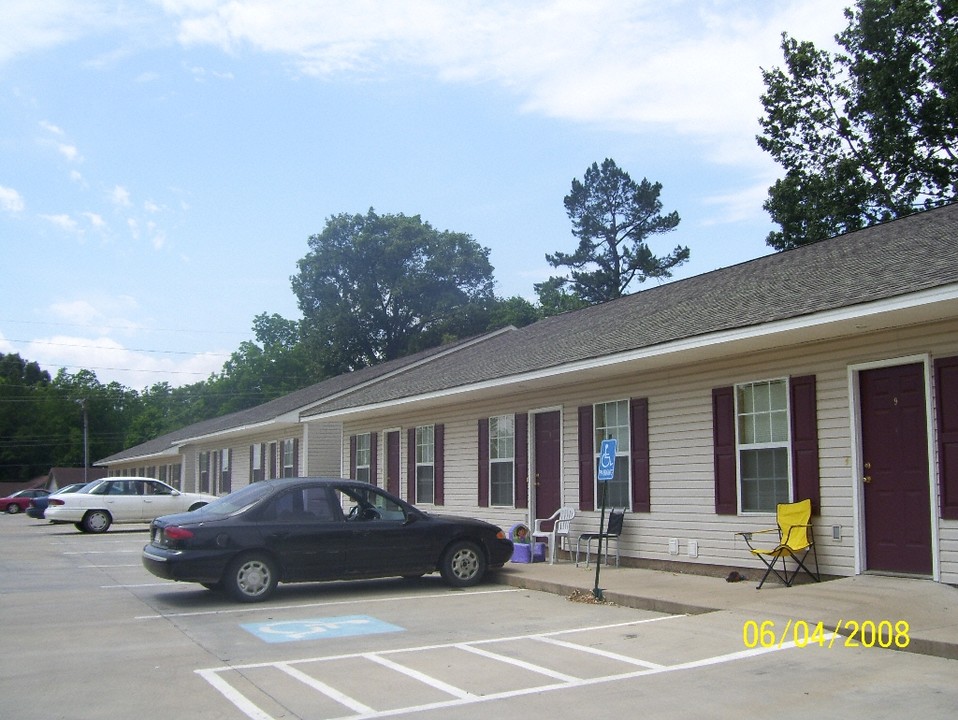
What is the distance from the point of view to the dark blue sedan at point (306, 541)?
35.0ft

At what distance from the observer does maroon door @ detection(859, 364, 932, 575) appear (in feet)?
31.7

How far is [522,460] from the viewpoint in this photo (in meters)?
16.0

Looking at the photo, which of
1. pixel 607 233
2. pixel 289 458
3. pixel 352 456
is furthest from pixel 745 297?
pixel 607 233

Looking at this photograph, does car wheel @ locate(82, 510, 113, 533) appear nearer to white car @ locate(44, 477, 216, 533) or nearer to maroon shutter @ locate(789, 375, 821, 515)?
white car @ locate(44, 477, 216, 533)

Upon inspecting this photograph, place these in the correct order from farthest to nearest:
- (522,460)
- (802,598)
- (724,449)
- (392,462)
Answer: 1. (392,462)
2. (522,460)
3. (724,449)
4. (802,598)

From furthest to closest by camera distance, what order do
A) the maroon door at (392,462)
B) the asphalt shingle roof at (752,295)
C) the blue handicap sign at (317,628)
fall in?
the maroon door at (392,462) < the asphalt shingle roof at (752,295) < the blue handicap sign at (317,628)

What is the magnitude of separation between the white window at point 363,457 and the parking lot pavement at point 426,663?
1084cm

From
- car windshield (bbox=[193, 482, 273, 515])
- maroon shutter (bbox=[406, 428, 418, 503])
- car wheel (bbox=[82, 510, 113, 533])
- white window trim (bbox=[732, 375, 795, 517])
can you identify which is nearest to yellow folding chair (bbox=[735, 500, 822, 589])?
white window trim (bbox=[732, 375, 795, 517])

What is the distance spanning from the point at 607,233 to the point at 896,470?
1683 inches

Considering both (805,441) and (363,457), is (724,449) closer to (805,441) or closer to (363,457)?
(805,441)

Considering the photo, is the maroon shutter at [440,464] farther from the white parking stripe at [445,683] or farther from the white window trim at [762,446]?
the white parking stripe at [445,683]

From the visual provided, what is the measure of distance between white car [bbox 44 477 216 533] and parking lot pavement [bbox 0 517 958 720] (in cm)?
1571
